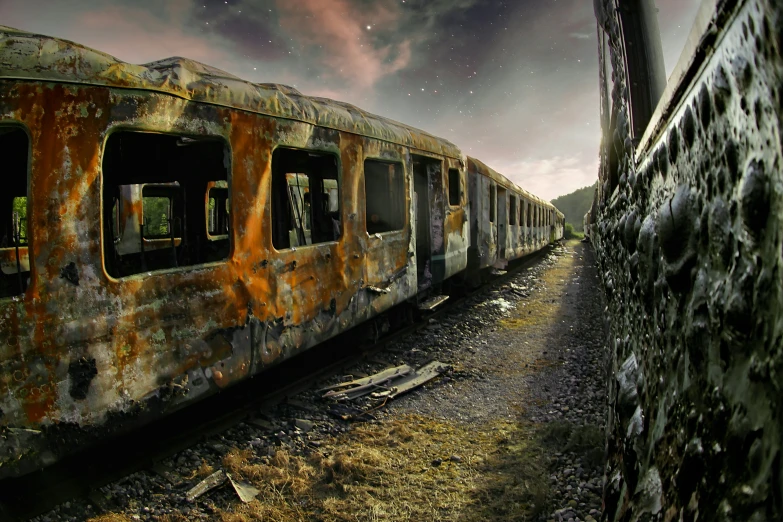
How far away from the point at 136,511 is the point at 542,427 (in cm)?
313

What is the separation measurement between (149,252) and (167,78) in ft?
12.5

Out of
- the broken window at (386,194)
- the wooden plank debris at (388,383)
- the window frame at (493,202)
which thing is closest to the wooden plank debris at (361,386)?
the wooden plank debris at (388,383)

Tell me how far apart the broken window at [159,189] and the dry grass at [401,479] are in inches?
72.7

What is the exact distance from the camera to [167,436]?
390 centimetres

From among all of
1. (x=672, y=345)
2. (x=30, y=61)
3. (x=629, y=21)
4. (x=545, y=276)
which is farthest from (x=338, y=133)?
(x=545, y=276)

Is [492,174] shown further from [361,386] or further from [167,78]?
[167,78]

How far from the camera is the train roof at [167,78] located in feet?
9.00

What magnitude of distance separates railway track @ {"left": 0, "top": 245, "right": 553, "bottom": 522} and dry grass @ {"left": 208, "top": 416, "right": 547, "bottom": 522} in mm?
571

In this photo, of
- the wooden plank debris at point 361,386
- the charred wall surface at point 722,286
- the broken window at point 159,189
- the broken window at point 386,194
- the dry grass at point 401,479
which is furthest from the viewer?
the broken window at point 386,194

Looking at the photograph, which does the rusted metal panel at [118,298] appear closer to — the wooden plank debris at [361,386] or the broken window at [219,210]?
the wooden plank debris at [361,386]

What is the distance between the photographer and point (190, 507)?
308 cm

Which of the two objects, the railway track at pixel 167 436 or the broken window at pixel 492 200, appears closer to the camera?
the railway track at pixel 167 436

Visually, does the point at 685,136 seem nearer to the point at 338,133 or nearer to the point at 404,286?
the point at 338,133

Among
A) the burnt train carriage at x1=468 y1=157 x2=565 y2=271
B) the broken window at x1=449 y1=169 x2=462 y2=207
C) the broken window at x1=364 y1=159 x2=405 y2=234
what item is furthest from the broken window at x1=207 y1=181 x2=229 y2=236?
the burnt train carriage at x1=468 y1=157 x2=565 y2=271
